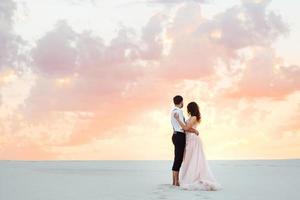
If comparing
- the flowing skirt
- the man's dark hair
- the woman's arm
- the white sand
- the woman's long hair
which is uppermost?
the man's dark hair

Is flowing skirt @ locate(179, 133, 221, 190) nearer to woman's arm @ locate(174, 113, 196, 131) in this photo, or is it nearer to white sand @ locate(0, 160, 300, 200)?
woman's arm @ locate(174, 113, 196, 131)

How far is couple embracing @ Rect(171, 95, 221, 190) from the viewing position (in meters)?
14.2

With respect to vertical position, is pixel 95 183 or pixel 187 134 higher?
pixel 187 134

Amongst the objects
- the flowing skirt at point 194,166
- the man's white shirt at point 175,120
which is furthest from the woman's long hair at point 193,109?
the flowing skirt at point 194,166

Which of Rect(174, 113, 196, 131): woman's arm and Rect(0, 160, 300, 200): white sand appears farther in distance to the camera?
Rect(174, 113, 196, 131): woman's arm

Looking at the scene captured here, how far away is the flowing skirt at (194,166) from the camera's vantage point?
47.0ft

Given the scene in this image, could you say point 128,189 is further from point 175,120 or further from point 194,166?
point 175,120

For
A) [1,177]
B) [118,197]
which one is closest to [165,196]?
[118,197]

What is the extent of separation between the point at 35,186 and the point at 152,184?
3159 millimetres

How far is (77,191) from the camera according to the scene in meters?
13.4

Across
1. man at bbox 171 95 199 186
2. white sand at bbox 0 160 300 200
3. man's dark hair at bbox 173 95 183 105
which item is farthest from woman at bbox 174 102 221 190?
white sand at bbox 0 160 300 200

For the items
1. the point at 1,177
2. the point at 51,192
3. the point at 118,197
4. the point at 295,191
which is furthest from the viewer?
the point at 1,177

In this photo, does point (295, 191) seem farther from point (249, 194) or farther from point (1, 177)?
point (1, 177)

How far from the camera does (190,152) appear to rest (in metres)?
14.6
